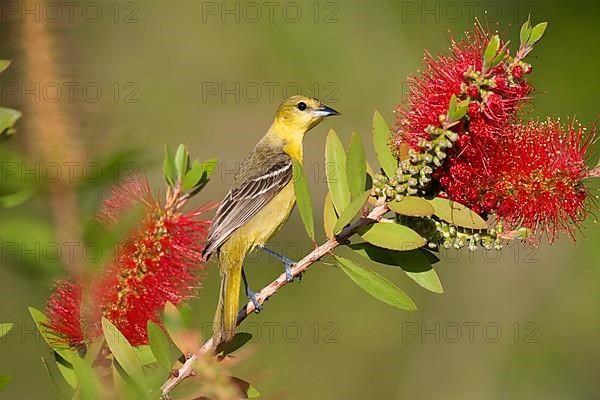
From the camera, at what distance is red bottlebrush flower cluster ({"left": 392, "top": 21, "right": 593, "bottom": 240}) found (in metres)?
1.86

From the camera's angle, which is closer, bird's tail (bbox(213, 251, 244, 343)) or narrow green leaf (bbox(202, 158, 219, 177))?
bird's tail (bbox(213, 251, 244, 343))

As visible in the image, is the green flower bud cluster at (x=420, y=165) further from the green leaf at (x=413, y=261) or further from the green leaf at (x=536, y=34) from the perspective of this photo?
the green leaf at (x=536, y=34)

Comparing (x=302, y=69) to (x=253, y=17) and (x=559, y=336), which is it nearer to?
(x=253, y=17)

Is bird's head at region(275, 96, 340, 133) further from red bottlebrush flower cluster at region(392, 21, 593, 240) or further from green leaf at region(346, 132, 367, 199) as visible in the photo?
green leaf at region(346, 132, 367, 199)

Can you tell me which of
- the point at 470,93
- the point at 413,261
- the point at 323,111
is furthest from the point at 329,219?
the point at 323,111

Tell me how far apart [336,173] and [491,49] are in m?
0.45

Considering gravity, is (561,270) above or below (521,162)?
below

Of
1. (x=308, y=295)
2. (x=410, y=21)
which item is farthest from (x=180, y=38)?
(x=308, y=295)

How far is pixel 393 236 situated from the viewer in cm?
174

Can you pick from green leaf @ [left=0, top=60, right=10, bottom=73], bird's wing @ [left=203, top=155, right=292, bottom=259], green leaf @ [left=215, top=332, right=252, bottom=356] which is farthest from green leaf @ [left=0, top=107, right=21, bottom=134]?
bird's wing @ [left=203, top=155, right=292, bottom=259]

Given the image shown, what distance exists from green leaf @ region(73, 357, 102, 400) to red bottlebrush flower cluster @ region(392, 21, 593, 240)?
35.6 inches

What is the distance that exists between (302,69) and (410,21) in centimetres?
103

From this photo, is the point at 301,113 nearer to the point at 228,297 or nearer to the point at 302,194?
the point at 228,297

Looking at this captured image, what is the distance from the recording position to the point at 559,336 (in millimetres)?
6133
